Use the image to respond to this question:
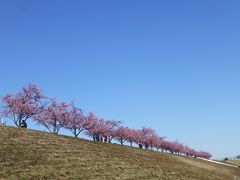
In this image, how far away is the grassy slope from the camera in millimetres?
40562

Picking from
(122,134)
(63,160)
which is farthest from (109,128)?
(63,160)

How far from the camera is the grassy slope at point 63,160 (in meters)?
40.6

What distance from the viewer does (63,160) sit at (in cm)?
4725

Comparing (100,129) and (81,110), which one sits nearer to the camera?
(81,110)

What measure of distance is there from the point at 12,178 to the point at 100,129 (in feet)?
226

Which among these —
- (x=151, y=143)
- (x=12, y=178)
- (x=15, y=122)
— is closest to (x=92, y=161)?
(x=12, y=178)

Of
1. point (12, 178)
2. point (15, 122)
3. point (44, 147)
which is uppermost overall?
point (15, 122)

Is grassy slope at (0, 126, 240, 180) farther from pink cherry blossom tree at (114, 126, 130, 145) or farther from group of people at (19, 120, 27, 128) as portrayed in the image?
pink cherry blossom tree at (114, 126, 130, 145)

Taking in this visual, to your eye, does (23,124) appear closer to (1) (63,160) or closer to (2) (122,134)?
(1) (63,160)

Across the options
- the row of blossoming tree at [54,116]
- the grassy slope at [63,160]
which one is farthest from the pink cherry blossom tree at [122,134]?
the grassy slope at [63,160]

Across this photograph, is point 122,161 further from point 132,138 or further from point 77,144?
point 132,138

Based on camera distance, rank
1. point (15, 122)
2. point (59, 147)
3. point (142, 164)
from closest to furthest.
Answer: point (59, 147) → point (142, 164) → point (15, 122)

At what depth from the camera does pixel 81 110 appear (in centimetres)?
9812

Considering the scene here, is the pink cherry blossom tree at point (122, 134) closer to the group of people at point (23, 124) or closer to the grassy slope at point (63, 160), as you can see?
the group of people at point (23, 124)
